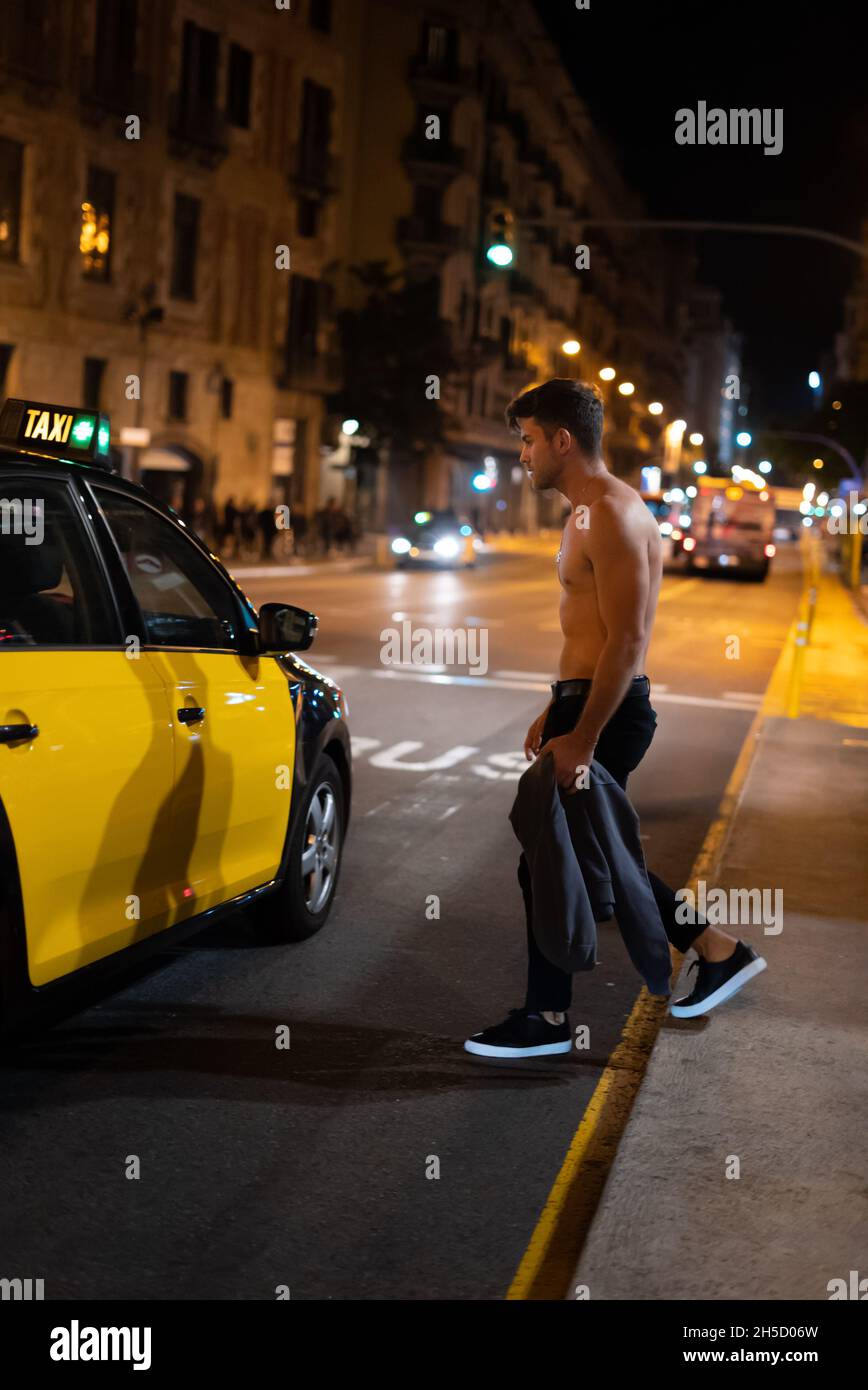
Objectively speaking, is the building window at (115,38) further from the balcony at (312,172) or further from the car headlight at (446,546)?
the car headlight at (446,546)

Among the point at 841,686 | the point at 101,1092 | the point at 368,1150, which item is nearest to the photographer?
the point at 368,1150

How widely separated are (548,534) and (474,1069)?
291ft

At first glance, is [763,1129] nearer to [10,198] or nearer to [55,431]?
[55,431]

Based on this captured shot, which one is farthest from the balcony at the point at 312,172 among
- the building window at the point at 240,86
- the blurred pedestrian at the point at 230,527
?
the blurred pedestrian at the point at 230,527

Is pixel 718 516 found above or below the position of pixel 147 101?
below

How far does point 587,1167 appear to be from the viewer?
14.3ft

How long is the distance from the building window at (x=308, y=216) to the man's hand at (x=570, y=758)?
47749mm

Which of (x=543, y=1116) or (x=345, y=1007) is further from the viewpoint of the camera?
(x=345, y=1007)

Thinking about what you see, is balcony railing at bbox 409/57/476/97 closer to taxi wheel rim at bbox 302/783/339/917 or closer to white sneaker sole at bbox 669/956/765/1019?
taxi wheel rim at bbox 302/783/339/917

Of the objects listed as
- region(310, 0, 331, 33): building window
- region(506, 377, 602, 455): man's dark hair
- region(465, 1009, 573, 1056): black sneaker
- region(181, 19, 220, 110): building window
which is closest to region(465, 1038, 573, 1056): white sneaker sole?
region(465, 1009, 573, 1056): black sneaker

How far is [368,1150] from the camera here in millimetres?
4414

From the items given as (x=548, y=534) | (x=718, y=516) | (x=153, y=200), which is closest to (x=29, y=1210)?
(x=153, y=200)
